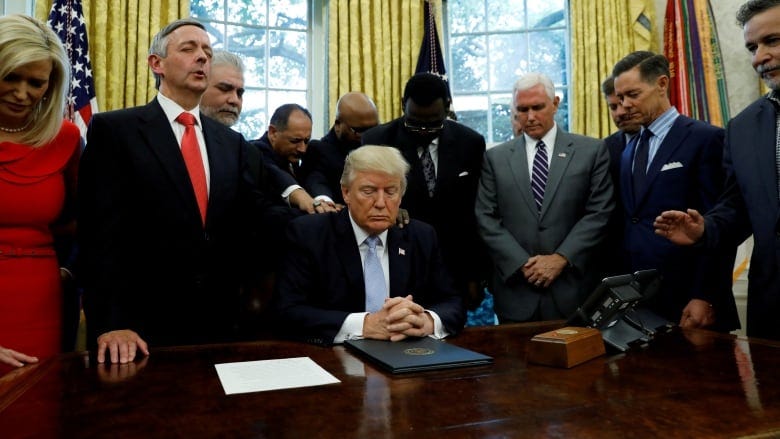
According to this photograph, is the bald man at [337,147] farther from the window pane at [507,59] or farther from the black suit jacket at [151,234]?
the window pane at [507,59]

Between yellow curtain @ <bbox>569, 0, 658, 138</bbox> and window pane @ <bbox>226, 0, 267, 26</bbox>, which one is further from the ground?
window pane @ <bbox>226, 0, 267, 26</bbox>

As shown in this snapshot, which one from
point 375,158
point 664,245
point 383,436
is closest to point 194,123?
point 375,158

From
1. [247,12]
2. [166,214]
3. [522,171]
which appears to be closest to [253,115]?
[247,12]

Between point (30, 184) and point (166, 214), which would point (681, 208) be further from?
point (30, 184)

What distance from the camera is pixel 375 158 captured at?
Answer: 2.35 metres

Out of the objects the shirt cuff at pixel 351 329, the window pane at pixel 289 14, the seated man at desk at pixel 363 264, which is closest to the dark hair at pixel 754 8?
the seated man at desk at pixel 363 264

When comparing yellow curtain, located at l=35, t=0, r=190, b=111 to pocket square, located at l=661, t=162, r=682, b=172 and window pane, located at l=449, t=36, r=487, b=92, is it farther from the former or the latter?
pocket square, located at l=661, t=162, r=682, b=172

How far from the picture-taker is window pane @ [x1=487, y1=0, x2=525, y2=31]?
612 cm

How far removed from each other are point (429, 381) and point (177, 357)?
29.8 inches

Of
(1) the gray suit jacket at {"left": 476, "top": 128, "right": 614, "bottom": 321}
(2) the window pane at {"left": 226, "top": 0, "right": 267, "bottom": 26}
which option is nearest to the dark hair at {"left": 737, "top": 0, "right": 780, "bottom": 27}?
(1) the gray suit jacket at {"left": 476, "top": 128, "right": 614, "bottom": 321}

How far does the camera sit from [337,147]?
349 centimetres

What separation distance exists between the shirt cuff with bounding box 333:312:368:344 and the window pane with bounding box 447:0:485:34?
4.67m

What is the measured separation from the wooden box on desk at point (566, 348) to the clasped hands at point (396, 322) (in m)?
0.42

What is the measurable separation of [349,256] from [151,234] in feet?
2.24
